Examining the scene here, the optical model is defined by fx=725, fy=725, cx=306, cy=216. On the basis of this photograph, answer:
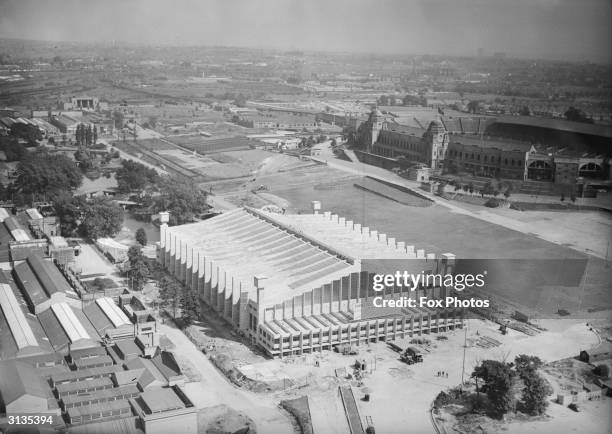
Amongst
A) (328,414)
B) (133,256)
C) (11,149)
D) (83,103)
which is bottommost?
(328,414)

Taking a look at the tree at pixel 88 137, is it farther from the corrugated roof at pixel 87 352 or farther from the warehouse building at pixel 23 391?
the warehouse building at pixel 23 391

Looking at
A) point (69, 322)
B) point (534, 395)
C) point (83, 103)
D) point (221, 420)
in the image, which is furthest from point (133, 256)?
point (83, 103)

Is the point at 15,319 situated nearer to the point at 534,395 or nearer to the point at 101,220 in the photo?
the point at 101,220

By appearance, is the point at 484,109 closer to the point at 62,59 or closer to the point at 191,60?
the point at 191,60

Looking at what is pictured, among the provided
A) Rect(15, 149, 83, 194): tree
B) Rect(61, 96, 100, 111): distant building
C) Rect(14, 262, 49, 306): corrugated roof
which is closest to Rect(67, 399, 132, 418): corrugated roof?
Rect(14, 262, 49, 306): corrugated roof

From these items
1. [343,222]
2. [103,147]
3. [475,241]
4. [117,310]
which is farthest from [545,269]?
[103,147]

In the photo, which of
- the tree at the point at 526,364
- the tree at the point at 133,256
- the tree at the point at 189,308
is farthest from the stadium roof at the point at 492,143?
the tree at the point at 189,308
